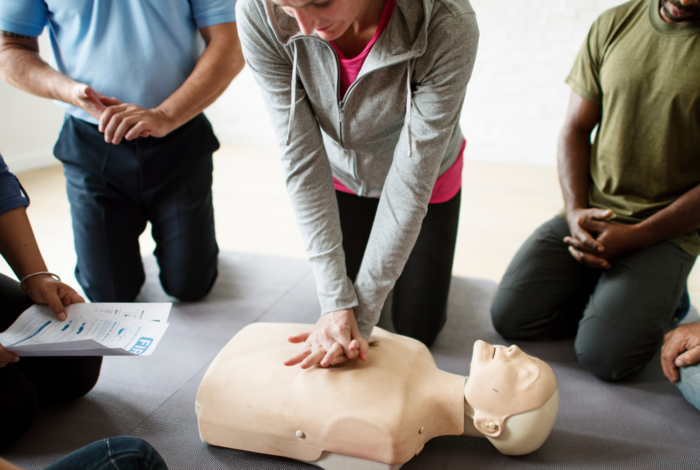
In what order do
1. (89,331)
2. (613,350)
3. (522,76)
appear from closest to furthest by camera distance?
(89,331) → (613,350) → (522,76)

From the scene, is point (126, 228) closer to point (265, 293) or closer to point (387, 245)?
point (265, 293)

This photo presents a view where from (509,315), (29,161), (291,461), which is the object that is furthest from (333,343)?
(29,161)

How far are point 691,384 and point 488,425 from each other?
636 mm

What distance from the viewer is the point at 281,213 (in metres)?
2.84

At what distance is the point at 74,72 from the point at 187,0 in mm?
443

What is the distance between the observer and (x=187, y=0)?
64.5 inches

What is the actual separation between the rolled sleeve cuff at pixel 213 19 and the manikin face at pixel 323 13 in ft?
3.07

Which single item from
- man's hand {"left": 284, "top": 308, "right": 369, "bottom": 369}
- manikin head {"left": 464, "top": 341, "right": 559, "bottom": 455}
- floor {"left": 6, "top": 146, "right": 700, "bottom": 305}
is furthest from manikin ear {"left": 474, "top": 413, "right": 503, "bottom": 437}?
floor {"left": 6, "top": 146, "right": 700, "bottom": 305}

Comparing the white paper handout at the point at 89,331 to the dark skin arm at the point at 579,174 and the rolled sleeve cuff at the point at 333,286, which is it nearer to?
the rolled sleeve cuff at the point at 333,286

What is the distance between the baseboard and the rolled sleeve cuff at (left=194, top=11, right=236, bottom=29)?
233 cm

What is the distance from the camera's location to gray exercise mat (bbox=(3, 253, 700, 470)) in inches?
44.8

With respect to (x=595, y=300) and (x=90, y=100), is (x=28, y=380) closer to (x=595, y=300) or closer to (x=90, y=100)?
(x=90, y=100)

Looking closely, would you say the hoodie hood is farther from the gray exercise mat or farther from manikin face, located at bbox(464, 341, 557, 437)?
the gray exercise mat

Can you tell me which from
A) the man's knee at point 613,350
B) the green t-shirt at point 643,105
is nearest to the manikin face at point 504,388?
the man's knee at point 613,350
